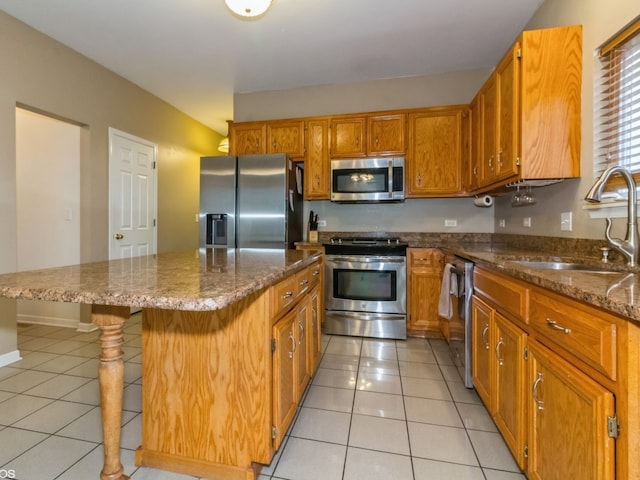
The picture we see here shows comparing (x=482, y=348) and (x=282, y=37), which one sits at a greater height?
(x=282, y=37)

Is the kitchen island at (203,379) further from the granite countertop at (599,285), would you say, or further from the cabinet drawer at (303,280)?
the granite countertop at (599,285)

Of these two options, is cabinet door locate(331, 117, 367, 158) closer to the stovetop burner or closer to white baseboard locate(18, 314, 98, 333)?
the stovetop burner

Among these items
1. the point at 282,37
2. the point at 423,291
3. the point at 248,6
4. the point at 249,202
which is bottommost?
the point at 423,291

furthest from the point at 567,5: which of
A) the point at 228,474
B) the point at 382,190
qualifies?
the point at 228,474

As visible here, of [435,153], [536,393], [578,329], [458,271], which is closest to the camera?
[578,329]

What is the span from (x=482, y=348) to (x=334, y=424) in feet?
3.05

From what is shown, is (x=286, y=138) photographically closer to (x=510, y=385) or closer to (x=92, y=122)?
(x=92, y=122)

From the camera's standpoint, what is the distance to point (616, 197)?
1606mm

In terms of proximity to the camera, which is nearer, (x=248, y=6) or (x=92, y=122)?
(x=248, y=6)

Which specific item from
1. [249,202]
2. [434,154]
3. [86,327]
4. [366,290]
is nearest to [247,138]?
[249,202]

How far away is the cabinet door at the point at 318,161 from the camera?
3529 mm

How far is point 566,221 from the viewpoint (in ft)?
6.64

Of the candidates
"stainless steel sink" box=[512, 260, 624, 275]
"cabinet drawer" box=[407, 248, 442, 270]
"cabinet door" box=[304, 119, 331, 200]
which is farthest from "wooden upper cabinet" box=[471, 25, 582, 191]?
"cabinet door" box=[304, 119, 331, 200]

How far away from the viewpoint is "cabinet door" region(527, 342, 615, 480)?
0.85 m
